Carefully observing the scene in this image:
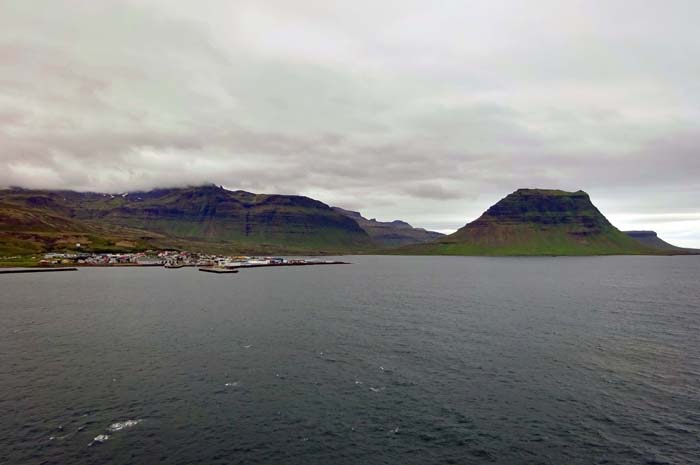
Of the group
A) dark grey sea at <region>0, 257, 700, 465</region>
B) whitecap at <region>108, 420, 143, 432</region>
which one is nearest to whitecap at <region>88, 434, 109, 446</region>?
dark grey sea at <region>0, 257, 700, 465</region>

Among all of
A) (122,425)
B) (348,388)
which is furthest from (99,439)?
(348,388)

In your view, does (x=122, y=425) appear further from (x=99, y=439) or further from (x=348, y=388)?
(x=348, y=388)

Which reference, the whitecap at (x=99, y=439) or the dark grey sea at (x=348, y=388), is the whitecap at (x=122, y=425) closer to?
the dark grey sea at (x=348, y=388)

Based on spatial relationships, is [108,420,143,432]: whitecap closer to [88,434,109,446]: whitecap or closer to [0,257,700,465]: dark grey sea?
A: [0,257,700,465]: dark grey sea

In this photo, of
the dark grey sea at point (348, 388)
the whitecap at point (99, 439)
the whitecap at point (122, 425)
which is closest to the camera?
the dark grey sea at point (348, 388)

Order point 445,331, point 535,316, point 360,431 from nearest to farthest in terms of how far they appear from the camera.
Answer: point 360,431 → point 445,331 → point 535,316

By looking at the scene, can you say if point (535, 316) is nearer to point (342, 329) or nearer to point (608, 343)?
point (608, 343)

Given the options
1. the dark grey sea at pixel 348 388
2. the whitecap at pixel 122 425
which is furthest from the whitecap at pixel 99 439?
the whitecap at pixel 122 425

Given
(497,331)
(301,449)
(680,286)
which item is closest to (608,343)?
(497,331)
